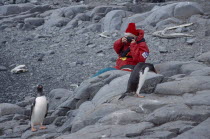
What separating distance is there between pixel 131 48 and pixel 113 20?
26.4 ft

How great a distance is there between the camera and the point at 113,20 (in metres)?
14.5

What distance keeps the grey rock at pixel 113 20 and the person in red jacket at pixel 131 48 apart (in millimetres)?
7112

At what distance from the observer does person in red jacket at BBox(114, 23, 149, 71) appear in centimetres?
656

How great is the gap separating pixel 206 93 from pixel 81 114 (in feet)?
5.93

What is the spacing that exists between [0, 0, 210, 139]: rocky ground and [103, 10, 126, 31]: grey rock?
29mm

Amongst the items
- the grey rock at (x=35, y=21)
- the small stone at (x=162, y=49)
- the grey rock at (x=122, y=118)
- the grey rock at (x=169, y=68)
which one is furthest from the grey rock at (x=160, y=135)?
the grey rock at (x=35, y=21)

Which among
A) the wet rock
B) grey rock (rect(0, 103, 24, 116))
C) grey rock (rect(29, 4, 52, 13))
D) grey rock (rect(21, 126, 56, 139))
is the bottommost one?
grey rock (rect(0, 103, 24, 116))

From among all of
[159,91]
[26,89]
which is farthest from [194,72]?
[26,89]

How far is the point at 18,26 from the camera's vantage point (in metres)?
16.9

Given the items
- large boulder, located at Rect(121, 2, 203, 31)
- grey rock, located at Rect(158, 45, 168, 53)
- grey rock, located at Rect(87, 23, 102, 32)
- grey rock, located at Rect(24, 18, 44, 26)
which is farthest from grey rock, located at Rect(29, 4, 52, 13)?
grey rock, located at Rect(158, 45, 168, 53)

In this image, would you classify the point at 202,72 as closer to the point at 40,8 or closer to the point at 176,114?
the point at 176,114

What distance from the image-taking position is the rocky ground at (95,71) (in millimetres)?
4461

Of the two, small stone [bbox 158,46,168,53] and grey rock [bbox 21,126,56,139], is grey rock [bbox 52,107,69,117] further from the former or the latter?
small stone [bbox 158,46,168,53]

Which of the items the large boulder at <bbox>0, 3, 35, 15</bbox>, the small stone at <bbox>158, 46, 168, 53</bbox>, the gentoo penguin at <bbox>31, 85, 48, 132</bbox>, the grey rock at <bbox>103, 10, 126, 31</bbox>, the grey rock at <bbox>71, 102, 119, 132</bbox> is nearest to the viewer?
the grey rock at <bbox>71, 102, 119, 132</bbox>
